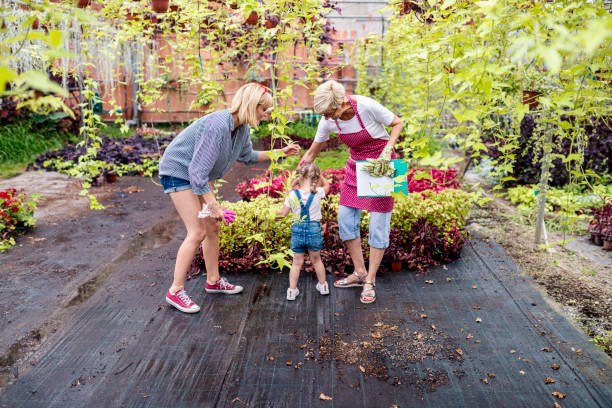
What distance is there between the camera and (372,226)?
3365 mm

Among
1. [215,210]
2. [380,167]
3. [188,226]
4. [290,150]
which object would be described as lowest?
[188,226]

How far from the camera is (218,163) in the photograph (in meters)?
3.06

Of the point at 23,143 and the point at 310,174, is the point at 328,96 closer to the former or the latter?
the point at 310,174

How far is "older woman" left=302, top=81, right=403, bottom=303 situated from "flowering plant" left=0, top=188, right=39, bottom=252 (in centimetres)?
334

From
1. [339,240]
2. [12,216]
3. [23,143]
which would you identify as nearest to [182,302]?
[339,240]

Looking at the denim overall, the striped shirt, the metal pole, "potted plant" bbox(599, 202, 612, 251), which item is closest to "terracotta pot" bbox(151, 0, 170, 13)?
the striped shirt

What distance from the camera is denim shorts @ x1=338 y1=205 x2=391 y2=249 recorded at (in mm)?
3340

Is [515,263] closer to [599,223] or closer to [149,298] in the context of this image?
[599,223]

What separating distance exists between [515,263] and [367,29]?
991cm

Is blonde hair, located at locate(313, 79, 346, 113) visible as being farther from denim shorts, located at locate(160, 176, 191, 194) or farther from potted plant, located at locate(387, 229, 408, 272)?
potted plant, located at locate(387, 229, 408, 272)

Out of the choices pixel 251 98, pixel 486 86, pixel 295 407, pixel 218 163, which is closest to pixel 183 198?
pixel 218 163

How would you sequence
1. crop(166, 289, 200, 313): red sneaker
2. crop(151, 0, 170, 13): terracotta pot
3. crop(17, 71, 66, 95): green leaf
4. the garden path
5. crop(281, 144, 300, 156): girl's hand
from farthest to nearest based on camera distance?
1. crop(151, 0, 170, 13): terracotta pot
2. crop(281, 144, 300, 156): girl's hand
3. crop(166, 289, 200, 313): red sneaker
4. the garden path
5. crop(17, 71, 66, 95): green leaf

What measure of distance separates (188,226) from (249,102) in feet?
3.15

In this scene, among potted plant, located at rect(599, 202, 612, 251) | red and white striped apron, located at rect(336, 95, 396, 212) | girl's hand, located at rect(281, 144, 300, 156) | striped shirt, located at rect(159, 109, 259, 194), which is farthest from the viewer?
potted plant, located at rect(599, 202, 612, 251)
